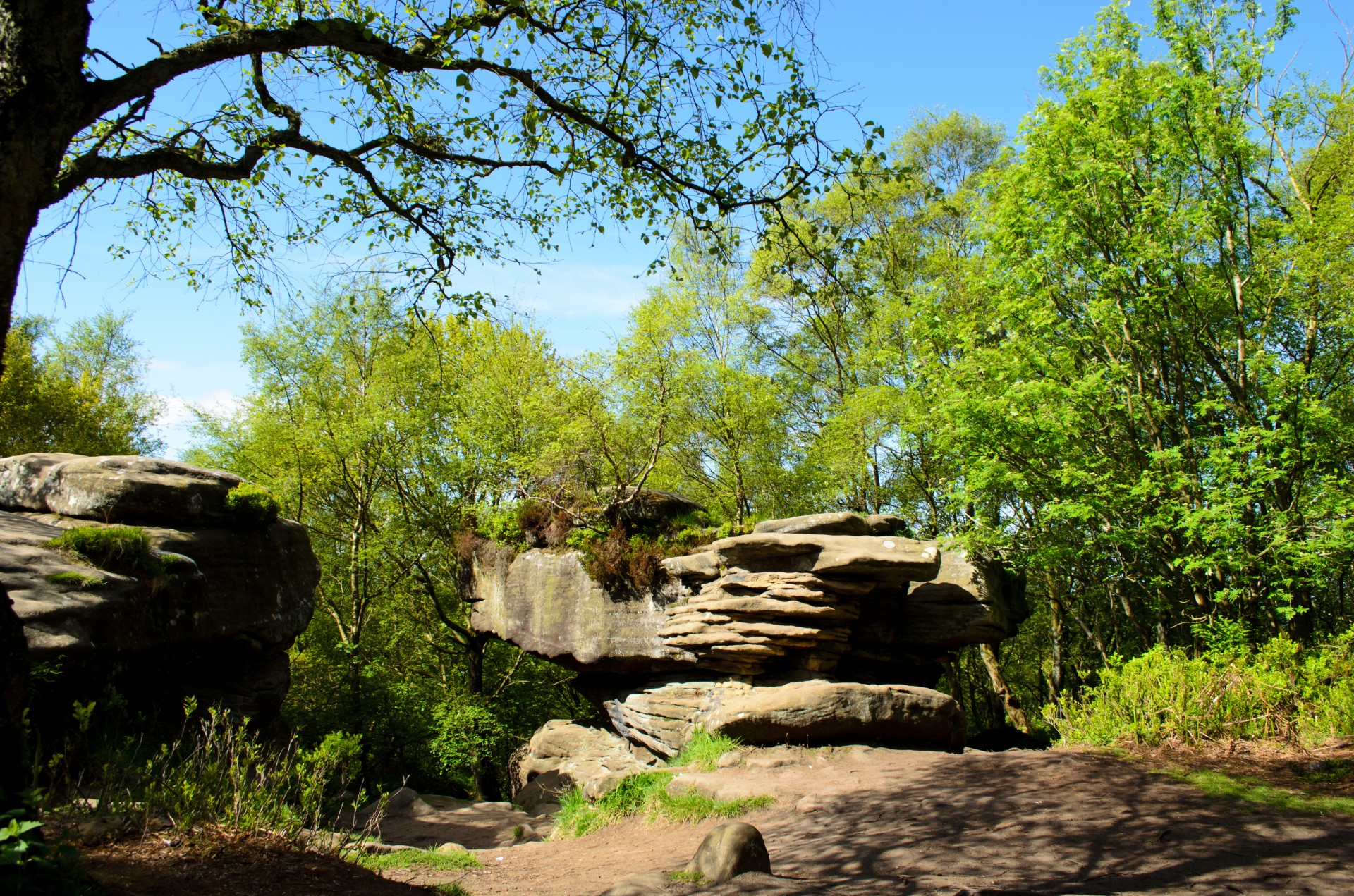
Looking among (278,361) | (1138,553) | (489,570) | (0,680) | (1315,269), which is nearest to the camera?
(0,680)

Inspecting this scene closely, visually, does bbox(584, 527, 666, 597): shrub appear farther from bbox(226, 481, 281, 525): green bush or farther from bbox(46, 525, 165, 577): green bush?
bbox(46, 525, 165, 577): green bush

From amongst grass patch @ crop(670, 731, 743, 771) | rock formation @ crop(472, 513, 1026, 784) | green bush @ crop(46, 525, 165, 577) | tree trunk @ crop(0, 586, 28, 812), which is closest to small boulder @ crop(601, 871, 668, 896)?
tree trunk @ crop(0, 586, 28, 812)

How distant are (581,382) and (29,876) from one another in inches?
487

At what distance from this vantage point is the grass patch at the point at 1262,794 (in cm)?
586

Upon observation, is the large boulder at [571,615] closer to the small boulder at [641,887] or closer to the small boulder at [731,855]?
the small boulder at [641,887]

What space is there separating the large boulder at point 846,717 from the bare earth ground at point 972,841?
3.35 ft

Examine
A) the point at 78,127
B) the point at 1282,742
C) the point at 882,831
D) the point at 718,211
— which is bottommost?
the point at 882,831

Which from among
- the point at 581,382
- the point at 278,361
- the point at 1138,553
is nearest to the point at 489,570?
the point at 581,382

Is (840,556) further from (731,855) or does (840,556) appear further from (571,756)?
(731,855)

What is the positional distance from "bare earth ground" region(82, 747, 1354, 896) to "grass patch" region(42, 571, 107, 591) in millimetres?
6115

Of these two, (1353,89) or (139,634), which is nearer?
(139,634)

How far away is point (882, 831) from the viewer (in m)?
6.41

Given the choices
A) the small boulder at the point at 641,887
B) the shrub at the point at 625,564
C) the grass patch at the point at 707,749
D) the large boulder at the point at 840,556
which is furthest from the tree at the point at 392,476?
the small boulder at the point at 641,887

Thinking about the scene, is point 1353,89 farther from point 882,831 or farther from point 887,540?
point 882,831
